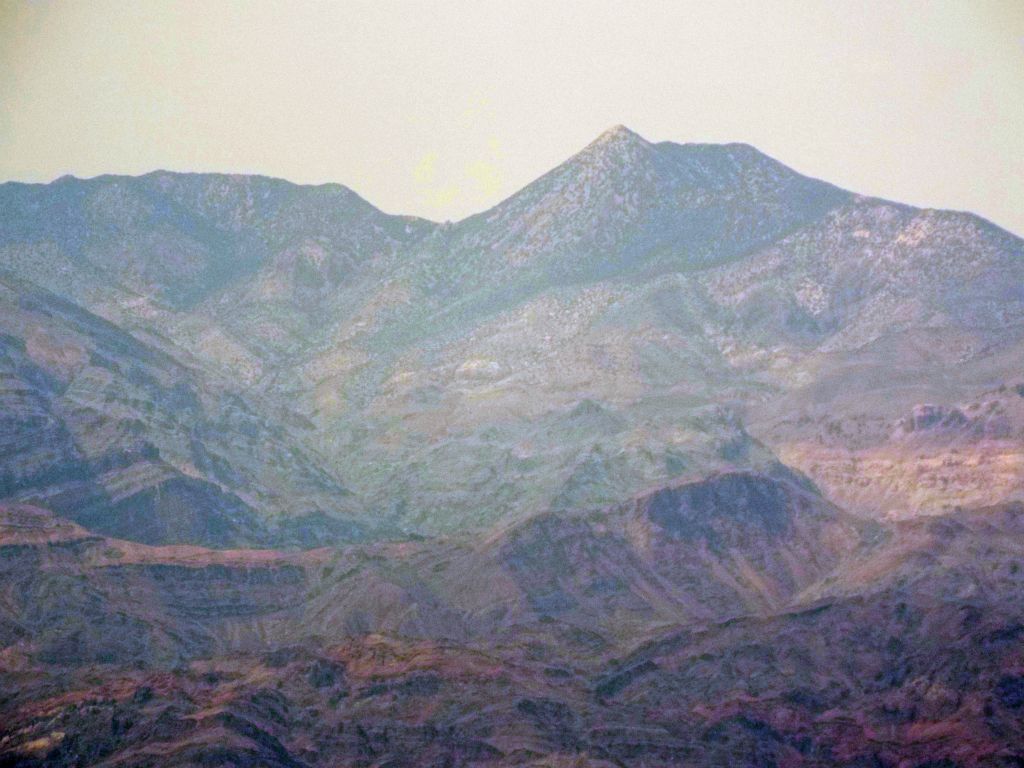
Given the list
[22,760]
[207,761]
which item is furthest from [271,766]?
[22,760]

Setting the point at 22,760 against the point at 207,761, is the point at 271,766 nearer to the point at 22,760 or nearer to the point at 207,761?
the point at 207,761
